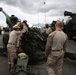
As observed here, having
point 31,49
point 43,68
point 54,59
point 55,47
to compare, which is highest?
point 55,47

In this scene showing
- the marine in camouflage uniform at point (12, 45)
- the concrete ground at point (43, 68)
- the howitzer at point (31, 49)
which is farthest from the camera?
the howitzer at point (31, 49)

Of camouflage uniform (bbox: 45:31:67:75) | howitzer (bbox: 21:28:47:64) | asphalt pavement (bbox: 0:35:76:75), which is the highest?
camouflage uniform (bbox: 45:31:67:75)

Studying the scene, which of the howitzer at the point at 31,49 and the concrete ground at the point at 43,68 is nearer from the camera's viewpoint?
the concrete ground at the point at 43,68

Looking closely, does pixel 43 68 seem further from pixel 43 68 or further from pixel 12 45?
pixel 12 45

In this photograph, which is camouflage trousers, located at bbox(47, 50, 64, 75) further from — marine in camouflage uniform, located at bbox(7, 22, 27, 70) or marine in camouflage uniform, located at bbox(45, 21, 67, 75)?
marine in camouflage uniform, located at bbox(7, 22, 27, 70)

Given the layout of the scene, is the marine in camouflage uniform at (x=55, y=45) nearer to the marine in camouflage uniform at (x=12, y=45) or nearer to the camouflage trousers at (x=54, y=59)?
the camouflage trousers at (x=54, y=59)

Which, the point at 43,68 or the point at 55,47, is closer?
the point at 55,47

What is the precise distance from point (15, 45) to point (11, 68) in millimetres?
744

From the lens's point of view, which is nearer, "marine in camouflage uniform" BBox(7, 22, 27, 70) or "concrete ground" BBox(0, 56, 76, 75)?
"marine in camouflage uniform" BBox(7, 22, 27, 70)

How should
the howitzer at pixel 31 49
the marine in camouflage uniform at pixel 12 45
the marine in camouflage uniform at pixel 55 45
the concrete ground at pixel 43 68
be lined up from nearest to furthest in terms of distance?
the marine in camouflage uniform at pixel 55 45
the marine in camouflage uniform at pixel 12 45
the concrete ground at pixel 43 68
the howitzer at pixel 31 49

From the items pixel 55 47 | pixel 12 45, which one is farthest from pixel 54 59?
pixel 12 45

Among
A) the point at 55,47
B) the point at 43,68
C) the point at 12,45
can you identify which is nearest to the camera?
the point at 55,47

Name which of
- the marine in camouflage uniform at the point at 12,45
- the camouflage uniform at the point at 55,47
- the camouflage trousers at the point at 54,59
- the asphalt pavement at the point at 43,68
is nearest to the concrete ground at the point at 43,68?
the asphalt pavement at the point at 43,68

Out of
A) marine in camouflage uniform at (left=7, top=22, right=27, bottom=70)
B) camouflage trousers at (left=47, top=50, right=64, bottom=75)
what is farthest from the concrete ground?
camouflage trousers at (left=47, top=50, right=64, bottom=75)
